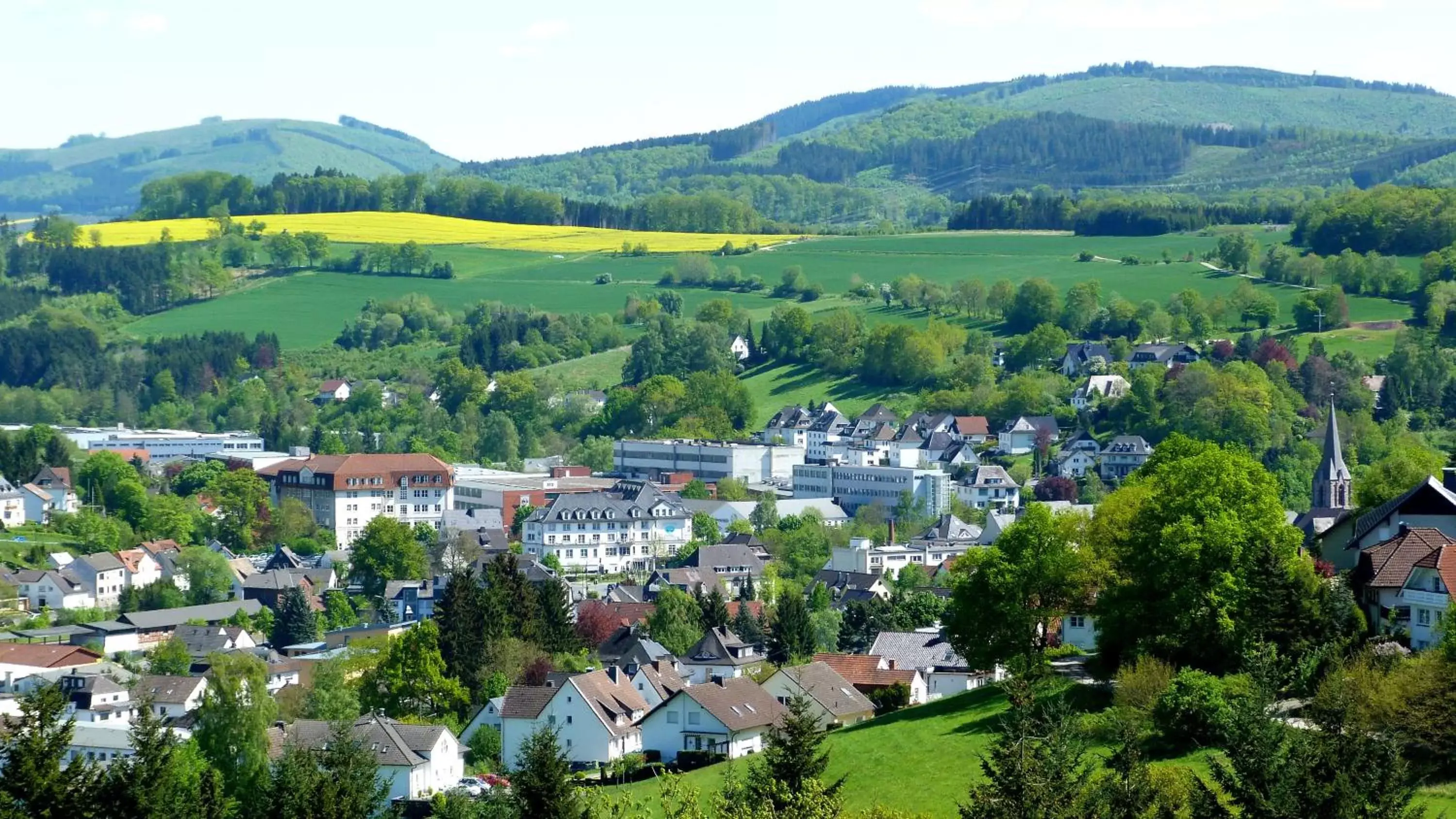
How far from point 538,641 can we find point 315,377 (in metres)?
83.2

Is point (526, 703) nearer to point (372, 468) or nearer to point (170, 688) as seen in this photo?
point (170, 688)

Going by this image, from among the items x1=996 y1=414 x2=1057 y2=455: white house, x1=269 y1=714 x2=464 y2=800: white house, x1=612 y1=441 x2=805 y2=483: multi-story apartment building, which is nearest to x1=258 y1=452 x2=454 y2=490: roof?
x1=612 y1=441 x2=805 y2=483: multi-story apartment building

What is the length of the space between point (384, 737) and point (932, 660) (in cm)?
1494

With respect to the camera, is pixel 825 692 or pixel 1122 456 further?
pixel 1122 456

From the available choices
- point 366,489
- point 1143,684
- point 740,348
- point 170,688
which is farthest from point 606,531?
point 1143,684

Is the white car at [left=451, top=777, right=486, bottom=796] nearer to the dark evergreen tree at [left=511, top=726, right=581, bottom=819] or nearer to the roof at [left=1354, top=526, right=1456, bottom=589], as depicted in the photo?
the dark evergreen tree at [left=511, top=726, right=581, bottom=819]

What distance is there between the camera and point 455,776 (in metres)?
49.3

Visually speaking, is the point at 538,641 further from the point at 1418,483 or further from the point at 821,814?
the point at 821,814

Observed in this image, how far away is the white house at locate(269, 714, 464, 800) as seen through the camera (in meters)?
47.4

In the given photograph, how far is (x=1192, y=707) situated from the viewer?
125 feet

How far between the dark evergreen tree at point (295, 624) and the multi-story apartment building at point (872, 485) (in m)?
34.5

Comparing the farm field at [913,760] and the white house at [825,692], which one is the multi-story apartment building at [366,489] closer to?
the white house at [825,692]

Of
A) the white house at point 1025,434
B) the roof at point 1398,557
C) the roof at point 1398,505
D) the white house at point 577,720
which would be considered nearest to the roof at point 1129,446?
the white house at point 1025,434

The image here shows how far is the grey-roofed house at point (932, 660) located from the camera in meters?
53.0
